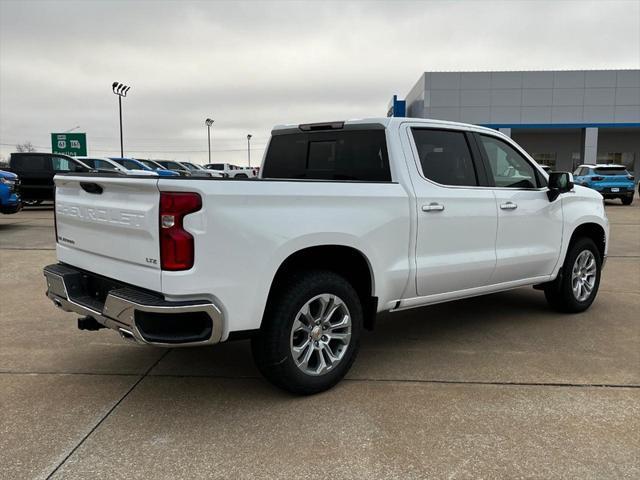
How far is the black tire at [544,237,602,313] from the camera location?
573 centimetres

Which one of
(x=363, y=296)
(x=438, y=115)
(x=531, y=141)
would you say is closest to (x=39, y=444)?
(x=363, y=296)

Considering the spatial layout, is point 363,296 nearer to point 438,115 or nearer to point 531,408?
point 531,408

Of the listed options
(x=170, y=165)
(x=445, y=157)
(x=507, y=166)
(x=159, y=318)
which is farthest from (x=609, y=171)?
(x=170, y=165)

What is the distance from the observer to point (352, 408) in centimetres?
359

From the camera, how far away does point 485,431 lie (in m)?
3.27

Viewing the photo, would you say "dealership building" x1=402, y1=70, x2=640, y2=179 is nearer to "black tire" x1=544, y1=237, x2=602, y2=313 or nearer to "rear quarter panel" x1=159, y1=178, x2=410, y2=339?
"black tire" x1=544, y1=237, x2=602, y2=313

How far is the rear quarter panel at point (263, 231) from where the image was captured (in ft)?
10.1

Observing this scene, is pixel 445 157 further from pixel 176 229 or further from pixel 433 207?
pixel 176 229

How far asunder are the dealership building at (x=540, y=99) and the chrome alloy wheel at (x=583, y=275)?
108 feet

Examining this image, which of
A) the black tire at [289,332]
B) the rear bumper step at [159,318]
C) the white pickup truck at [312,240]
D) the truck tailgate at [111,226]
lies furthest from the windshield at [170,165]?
the rear bumper step at [159,318]

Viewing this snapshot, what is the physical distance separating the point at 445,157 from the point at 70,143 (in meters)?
46.0

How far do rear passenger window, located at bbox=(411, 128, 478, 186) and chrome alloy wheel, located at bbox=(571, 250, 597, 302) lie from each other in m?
1.91

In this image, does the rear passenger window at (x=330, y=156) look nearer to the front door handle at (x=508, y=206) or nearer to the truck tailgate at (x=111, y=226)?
the front door handle at (x=508, y=206)

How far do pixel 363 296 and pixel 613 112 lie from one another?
40.5m
